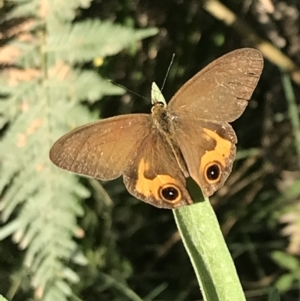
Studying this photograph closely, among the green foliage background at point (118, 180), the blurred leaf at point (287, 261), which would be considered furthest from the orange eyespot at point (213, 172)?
the blurred leaf at point (287, 261)

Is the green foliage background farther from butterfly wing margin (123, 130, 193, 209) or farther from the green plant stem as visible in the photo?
the green plant stem

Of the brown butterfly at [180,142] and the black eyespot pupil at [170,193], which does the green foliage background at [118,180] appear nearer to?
the brown butterfly at [180,142]

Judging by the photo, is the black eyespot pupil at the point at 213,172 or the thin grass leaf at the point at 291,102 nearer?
the black eyespot pupil at the point at 213,172

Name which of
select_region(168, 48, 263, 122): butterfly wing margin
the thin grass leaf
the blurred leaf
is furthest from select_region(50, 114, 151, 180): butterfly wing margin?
the blurred leaf

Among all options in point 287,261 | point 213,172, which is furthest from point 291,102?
point 213,172

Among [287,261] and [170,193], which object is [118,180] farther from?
[170,193]

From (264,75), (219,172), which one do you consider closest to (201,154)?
(219,172)

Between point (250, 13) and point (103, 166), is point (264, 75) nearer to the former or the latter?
point (250, 13)
